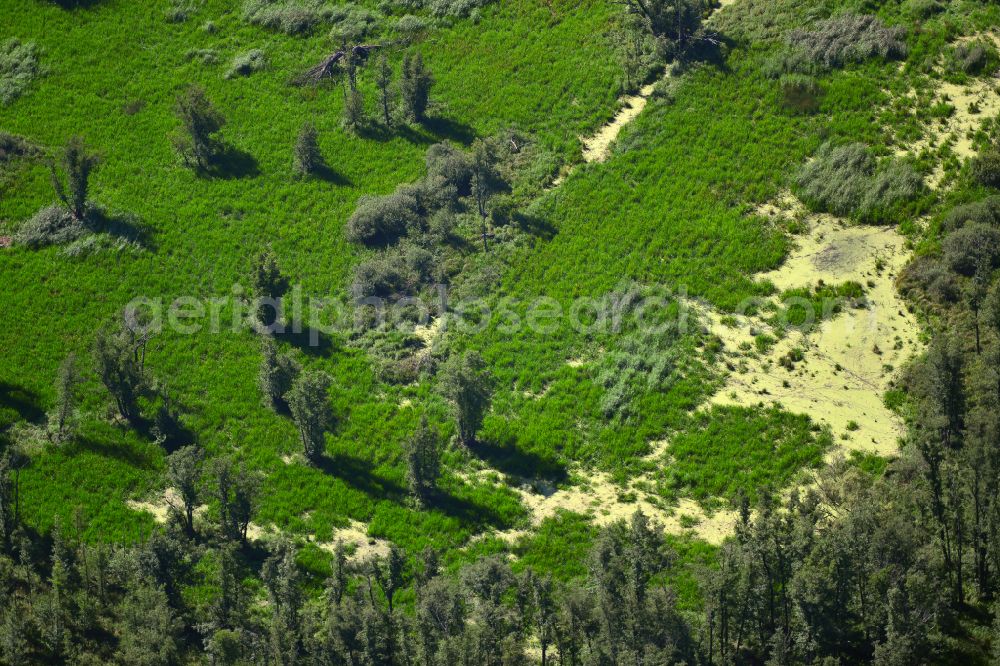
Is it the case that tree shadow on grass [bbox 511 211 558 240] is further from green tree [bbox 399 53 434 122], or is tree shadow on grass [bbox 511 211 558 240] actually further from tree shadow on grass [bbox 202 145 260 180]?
tree shadow on grass [bbox 202 145 260 180]

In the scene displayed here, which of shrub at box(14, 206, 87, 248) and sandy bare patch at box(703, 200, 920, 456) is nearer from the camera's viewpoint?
sandy bare patch at box(703, 200, 920, 456)

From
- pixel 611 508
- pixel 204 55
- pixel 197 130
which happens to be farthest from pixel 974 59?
pixel 204 55

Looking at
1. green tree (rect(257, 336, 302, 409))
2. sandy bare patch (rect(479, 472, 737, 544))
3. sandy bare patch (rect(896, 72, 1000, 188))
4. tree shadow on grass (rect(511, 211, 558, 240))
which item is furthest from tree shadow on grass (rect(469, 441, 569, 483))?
sandy bare patch (rect(896, 72, 1000, 188))

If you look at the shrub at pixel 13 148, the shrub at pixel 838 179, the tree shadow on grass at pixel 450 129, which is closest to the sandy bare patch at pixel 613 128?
the tree shadow on grass at pixel 450 129

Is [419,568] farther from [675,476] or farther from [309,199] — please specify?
[309,199]

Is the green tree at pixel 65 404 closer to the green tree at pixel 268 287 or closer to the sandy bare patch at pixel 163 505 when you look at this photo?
the sandy bare patch at pixel 163 505

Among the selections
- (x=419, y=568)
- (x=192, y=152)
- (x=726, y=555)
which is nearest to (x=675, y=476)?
(x=726, y=555)
